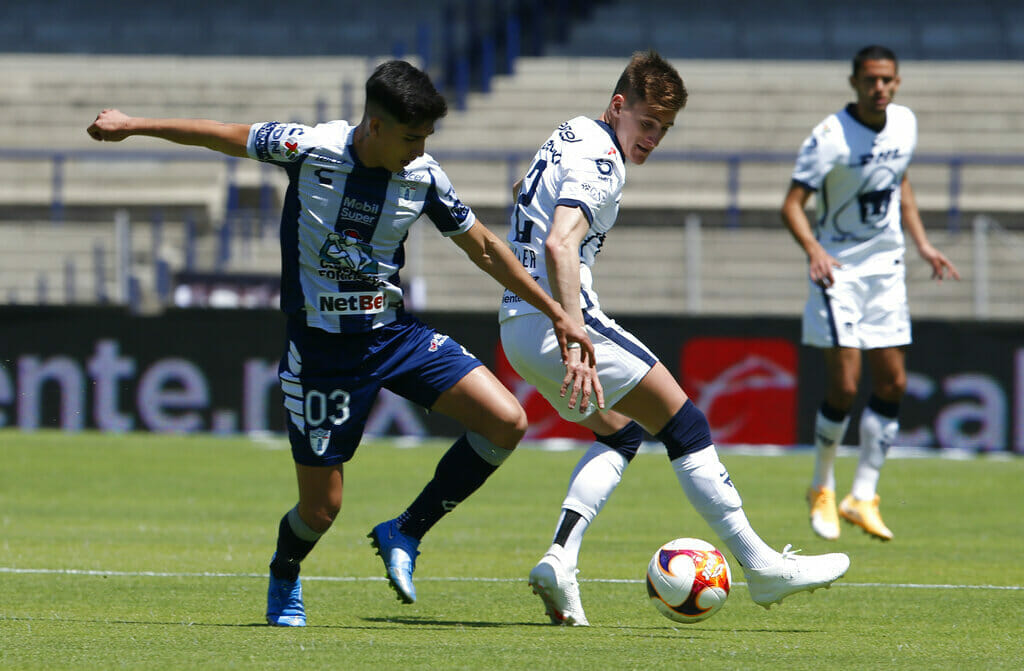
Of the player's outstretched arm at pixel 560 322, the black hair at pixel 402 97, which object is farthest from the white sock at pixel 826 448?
the black hair at pixel 402 97

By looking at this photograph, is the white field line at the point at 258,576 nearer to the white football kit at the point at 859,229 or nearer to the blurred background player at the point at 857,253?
the blurred background player at the point at 857,253

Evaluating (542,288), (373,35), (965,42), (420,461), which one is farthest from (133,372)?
(965,42)

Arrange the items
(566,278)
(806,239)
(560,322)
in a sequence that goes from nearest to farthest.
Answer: (560,322) < (566,278) < (806,239)

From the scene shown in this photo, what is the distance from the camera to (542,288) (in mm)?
5953

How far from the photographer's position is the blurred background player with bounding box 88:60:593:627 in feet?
18.0

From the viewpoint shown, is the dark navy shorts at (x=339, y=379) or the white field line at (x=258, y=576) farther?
the white field line at (x=258, y=576)

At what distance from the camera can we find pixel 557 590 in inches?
224

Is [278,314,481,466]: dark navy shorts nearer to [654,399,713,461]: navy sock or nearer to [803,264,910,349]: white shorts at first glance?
[654,399,713,461]: navy sock

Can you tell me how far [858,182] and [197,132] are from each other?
4647 millimetres

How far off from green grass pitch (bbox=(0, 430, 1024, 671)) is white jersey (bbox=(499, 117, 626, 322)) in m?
1.32

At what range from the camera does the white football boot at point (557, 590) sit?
5691mm

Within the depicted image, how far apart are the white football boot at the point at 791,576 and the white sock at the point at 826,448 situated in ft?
10.4

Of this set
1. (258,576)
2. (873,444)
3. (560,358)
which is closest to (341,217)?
(560,358)

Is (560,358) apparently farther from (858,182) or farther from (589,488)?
(858,182)
